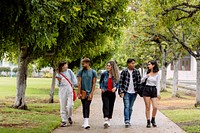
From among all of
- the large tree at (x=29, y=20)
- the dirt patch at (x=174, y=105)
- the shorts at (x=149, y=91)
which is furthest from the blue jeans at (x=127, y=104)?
the dirt patch at (x=174, y=105)

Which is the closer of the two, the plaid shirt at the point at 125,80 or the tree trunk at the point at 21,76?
the plaid shirt at the point at 125,80

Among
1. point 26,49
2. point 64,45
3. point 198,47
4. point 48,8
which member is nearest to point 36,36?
point 48,8

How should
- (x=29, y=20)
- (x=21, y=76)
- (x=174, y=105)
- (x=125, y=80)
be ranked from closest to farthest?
(x=29, y=20) → (x=125, y=80) → (x=21, y=76) → (x=174, y=105)

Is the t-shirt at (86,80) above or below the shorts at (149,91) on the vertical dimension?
above

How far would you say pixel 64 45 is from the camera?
13.4 metres

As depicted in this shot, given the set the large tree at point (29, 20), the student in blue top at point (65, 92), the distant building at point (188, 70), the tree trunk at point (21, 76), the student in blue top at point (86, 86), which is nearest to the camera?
the large tree at point (29, 20)

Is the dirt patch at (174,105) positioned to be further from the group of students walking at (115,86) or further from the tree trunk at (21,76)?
the group of students walking at (115,86)

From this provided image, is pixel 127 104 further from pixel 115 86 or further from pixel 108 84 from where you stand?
pixel 108 84

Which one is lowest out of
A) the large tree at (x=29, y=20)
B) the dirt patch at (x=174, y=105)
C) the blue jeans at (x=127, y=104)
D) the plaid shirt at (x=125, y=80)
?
the dirt patch at (x=174, y=105)

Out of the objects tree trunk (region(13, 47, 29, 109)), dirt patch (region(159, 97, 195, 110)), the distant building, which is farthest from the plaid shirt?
the distant building

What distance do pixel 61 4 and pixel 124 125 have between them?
4870 millimetres

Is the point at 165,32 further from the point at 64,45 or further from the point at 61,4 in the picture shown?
the point at 61,4

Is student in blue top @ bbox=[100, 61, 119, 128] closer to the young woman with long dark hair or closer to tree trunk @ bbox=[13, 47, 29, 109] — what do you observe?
the young woman with long dark hair

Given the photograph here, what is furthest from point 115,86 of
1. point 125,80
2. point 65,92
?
point 65,92
